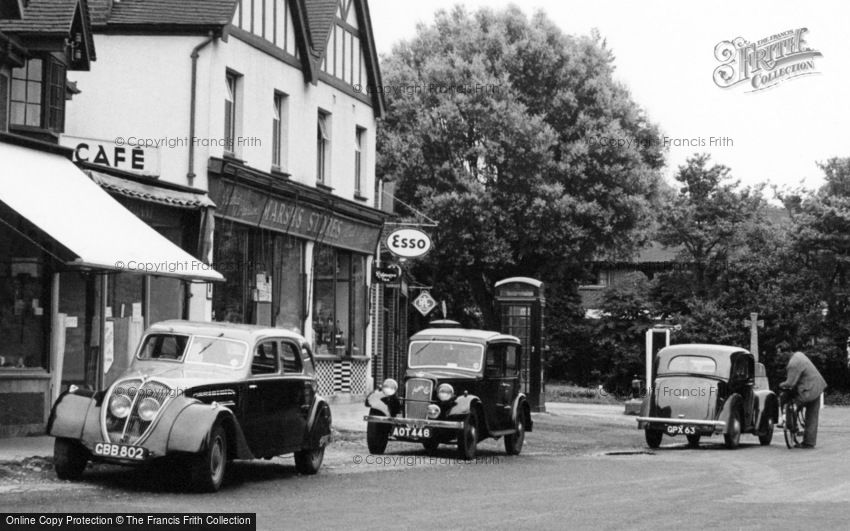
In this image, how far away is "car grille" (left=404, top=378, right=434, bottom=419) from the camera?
755 inches

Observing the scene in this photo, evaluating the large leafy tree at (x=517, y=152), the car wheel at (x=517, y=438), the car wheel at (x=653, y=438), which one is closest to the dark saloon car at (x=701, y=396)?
the car wheel at (x=653, y=438)

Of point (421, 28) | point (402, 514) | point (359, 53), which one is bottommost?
point (402, 514)

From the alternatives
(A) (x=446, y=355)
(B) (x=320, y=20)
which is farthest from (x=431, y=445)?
(B) (x=320, y=20)

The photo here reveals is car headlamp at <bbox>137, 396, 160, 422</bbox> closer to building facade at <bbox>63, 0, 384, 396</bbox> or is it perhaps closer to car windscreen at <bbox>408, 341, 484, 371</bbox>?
car windscreen at <bbox>408, 341, 484, 371</bbox>

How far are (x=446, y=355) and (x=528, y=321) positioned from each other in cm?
1281

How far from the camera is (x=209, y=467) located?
13.2m

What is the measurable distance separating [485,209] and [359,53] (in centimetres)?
1466

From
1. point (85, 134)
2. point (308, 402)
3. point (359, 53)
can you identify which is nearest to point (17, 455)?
point (308, 402)

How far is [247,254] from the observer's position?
2695 cm

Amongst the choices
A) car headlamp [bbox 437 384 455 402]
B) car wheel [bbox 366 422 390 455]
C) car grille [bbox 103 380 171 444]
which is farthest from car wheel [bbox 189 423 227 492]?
car headlamp [bbox 437 384 455 402]

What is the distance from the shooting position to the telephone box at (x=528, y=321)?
32812mm

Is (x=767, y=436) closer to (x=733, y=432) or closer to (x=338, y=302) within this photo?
(x=733, y=432)

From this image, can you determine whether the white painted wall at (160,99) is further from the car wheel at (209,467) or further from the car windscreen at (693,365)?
the car wheel at (209,467)

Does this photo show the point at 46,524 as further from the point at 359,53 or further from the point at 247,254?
the point at 359,53
